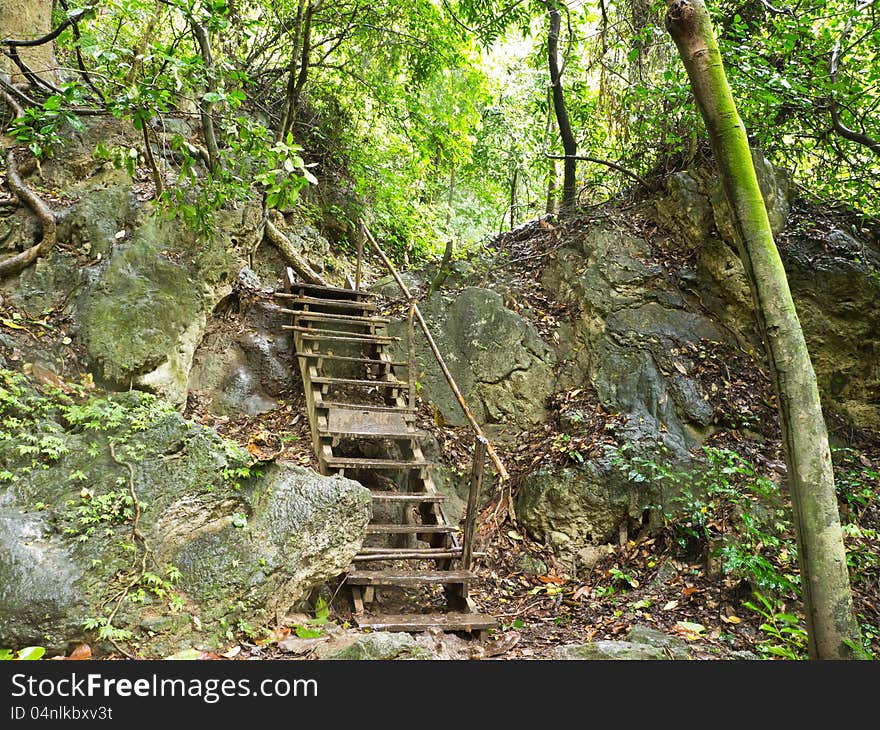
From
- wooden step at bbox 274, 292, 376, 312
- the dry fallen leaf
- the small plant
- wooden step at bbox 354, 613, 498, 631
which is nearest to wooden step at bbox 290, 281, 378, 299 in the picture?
wooden step at bbox 274, 292, 376, 312

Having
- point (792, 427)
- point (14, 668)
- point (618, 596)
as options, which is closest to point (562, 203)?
point (618, 596)

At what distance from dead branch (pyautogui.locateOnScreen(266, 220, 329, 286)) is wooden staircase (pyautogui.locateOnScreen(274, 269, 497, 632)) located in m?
0.41

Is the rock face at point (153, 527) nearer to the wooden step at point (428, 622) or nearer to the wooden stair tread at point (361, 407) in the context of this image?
the wooden step at point (428, 622)

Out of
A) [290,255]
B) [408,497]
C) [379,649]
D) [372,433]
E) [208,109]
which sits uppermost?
[208,109]

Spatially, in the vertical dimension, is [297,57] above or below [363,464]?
above

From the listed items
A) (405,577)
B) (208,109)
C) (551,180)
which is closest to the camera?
(405,577)

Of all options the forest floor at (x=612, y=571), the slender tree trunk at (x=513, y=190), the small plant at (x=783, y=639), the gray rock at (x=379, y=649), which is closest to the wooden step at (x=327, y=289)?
the forest floor at (x=612, y=571)

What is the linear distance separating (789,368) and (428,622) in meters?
3.01

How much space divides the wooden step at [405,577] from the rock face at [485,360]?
2.26 metres

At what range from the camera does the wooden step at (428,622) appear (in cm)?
425

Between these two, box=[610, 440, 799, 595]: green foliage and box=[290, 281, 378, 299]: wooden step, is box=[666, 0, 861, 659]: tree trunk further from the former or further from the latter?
box=[290, 281, 378, 299]: wooden step

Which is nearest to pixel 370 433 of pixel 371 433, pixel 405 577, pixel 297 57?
pixel 371 433

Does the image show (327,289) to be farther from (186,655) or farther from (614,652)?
(614,652)

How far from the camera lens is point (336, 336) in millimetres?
6465
